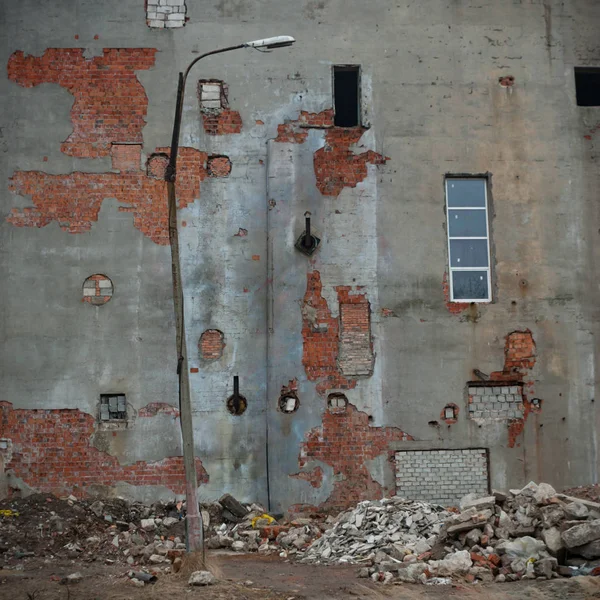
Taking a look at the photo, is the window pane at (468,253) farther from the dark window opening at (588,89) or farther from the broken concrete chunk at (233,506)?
the broken concrete chunk at (233,506)

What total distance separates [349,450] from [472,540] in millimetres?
4752

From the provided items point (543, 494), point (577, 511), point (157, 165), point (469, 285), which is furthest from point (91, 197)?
point (577, 511)

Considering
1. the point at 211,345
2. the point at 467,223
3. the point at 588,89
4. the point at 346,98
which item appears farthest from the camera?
the point at 588,89

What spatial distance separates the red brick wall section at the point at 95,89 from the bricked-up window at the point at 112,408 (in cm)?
468

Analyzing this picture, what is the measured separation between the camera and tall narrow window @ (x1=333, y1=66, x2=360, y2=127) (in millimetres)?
18672

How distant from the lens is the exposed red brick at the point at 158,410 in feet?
56.9

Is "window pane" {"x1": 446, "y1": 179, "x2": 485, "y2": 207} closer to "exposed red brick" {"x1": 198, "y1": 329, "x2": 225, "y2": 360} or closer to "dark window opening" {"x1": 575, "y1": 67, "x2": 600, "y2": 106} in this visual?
"dark window opening" {"x1": 575, "y1": 67, "x2": 600, "y2": 106}

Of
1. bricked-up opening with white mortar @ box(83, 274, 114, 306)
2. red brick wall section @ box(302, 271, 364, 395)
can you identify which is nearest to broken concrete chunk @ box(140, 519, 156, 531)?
red brick wall section @ box(302, 271, 364, 395)

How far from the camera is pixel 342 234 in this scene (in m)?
17.8

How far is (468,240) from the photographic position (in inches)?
717

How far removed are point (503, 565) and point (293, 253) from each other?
7.49 metres

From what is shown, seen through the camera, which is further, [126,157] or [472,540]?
[126,157]

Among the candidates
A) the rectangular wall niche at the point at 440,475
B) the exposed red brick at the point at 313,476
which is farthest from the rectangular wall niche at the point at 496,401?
the exposed red brick at the point at 313,476

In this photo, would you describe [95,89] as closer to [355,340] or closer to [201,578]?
[355,340]
